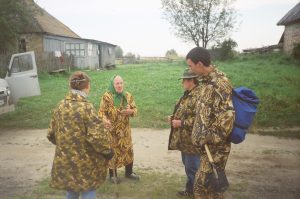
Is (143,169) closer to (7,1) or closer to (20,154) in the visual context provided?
(20,154)

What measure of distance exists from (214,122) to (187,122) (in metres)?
1.38

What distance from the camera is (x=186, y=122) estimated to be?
4.91m

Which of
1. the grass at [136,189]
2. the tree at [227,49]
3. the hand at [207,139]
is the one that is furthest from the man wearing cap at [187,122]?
the tree at [227,49]

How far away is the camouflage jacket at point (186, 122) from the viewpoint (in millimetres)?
4938

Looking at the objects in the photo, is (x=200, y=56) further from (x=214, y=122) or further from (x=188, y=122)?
(x=188, y=122)

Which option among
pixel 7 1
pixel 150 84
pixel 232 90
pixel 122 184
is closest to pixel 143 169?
pixel 122 184

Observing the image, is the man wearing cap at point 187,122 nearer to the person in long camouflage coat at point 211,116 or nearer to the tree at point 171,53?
the person in long camouflage coat at point 211,116

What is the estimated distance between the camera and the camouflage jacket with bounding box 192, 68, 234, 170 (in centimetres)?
347

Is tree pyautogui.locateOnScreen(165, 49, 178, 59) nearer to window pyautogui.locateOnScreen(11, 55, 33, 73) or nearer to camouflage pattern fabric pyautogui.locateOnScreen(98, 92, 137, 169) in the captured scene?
window pyautogui.locateOnScreen(11, 55, 33, 73)

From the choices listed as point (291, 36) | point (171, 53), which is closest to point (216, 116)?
point (291, 36)

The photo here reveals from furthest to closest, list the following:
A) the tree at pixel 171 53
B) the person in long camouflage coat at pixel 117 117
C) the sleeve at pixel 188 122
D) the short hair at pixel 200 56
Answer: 1. the tree at pixel 171 53
2. the person in long camouflage coat at pixel 117 117
3. the sleeve at pixel 188 122
4. the short hair at pixel 200 56

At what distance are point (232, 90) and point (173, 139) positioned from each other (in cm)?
180

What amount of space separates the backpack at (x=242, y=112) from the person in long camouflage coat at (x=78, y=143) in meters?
1.30

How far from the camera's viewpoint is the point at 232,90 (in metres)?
3.59
